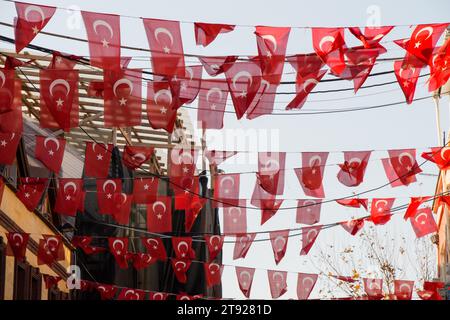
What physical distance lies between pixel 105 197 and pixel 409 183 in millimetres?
6052

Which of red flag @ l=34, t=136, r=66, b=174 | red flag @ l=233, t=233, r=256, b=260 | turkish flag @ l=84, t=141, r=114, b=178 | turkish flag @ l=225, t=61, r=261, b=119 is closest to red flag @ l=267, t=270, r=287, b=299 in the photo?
red flag @ l=233, t=233, r=256, b=260

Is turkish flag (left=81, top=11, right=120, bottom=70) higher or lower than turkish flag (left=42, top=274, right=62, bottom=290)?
higher

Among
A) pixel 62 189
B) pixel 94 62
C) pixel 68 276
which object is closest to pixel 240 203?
pixel 62 189

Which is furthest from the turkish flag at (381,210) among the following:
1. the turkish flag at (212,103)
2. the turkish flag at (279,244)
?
the turkish flag at (212,103)

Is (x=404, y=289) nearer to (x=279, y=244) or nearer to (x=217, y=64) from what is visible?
(x=279, y=244)

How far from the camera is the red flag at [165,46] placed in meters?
14.1

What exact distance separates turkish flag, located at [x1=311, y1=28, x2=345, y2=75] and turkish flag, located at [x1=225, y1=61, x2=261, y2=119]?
3.14 feet

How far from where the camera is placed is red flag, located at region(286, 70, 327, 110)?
48.7 feet

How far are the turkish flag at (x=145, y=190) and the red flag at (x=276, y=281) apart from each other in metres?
3.64

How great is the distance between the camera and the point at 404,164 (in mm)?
18000

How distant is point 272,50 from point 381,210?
599cm

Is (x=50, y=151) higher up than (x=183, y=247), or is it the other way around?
(x=50, y=151)

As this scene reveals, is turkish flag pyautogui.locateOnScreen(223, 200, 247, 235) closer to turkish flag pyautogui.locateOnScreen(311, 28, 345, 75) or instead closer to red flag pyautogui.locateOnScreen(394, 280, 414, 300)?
red flag pyautogui.locateOnScreen(394, 280, 414, 300)

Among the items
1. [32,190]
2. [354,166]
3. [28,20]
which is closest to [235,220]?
[354,166]
